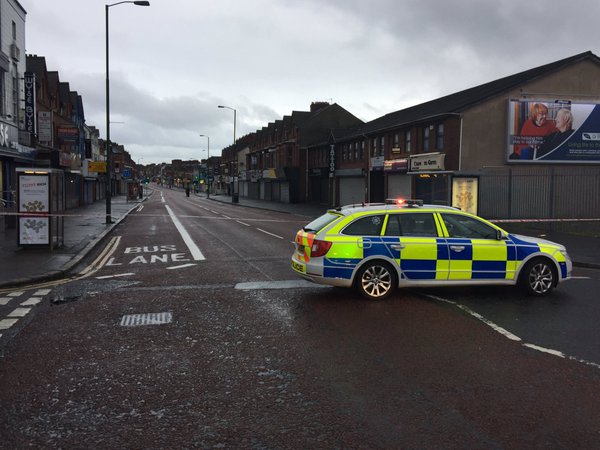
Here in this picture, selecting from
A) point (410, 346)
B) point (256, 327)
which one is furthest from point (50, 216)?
point (410, 346)

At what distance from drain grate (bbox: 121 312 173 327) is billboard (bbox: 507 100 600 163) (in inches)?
974

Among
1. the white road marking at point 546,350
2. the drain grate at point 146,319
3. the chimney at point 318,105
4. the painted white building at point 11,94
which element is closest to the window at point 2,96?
the painted white building at point 11,94

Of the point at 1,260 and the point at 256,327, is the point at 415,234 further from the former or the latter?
the point at 1,260

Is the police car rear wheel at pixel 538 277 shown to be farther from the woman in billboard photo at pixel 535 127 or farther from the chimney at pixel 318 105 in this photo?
the chimney at pixel 318 105

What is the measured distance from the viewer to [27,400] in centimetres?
439

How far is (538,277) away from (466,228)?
153cm

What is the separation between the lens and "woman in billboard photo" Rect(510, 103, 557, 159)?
89.9 feet

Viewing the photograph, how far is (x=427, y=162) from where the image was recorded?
28.8 m

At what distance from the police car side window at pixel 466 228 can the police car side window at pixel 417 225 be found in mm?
272

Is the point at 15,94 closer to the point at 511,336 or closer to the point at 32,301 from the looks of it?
the point at 32,301

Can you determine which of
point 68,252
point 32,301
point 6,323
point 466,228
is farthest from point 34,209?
point 466,228

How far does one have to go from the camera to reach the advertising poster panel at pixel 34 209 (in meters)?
13.6

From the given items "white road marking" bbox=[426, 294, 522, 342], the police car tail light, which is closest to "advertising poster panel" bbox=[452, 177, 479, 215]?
"white road marking" bbox=[426, 294, 522, 342]

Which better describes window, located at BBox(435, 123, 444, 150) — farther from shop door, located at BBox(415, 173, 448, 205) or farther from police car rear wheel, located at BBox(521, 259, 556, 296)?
police car rear wheel, located at BBox(521, 259, 556, 296)
